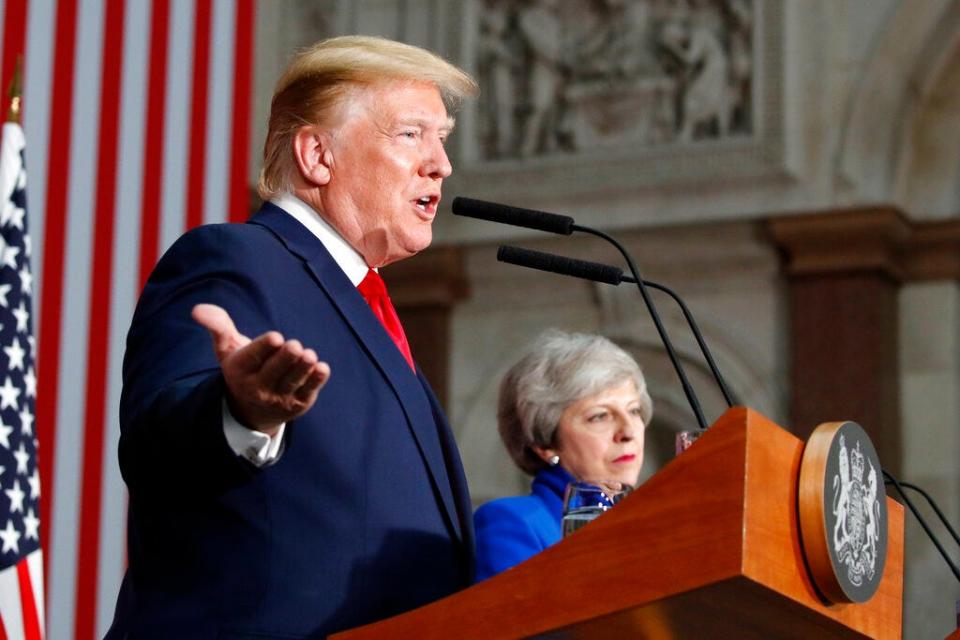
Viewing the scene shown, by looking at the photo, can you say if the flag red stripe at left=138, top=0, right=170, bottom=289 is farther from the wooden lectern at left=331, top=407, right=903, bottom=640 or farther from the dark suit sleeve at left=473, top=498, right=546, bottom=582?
the wooden lectern at left=331, top=407, right=903, bottom=640

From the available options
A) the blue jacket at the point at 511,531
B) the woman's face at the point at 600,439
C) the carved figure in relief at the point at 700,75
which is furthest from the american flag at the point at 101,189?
the carved figure in relief at the point at 700,75

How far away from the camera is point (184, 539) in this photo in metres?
2.01

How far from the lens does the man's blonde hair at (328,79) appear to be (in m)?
2.41

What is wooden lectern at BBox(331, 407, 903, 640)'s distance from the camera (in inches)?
65.4

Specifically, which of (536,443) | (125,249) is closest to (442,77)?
(536,443)

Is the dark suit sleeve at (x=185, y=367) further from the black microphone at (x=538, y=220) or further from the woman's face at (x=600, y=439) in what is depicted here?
the woman's face at (x=600, y=439)

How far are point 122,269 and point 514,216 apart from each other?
130 inches

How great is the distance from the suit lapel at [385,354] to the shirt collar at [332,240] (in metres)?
0.06

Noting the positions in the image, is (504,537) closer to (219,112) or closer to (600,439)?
(600,439)

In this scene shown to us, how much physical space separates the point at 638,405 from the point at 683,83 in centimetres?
480

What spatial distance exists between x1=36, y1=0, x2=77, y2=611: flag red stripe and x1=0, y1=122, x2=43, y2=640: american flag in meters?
0.67

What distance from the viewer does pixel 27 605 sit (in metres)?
4.36

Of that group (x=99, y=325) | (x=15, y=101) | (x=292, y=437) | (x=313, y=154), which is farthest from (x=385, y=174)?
(x=99, y=325)

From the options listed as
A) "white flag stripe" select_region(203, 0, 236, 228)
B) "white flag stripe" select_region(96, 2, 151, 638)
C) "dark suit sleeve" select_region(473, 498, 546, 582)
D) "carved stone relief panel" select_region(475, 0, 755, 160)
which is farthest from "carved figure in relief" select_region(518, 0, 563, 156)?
"dark suit sleeve" select_region(473, 498, 546, 582)
